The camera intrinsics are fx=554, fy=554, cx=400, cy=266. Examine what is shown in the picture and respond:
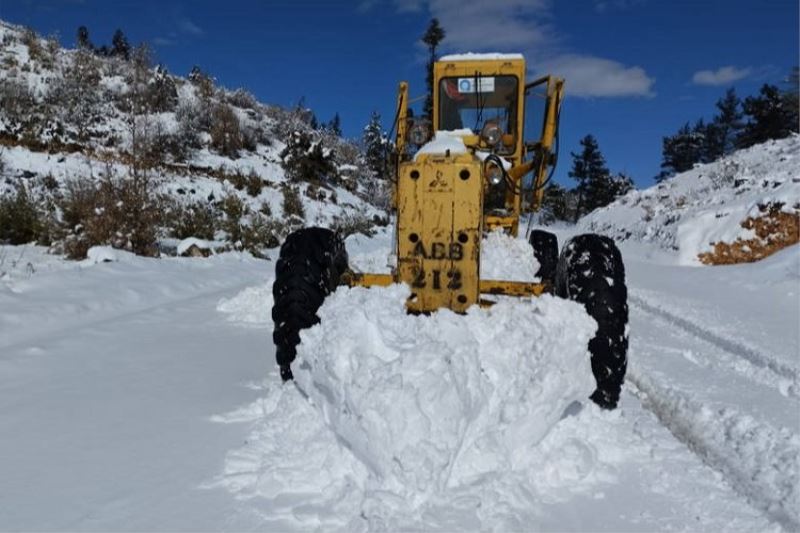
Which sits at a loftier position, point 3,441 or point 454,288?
Answer: point 454,288

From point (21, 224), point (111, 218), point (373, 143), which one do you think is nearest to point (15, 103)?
point (21, 224)

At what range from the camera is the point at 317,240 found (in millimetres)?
3479

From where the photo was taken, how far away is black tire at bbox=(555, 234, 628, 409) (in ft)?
9.71

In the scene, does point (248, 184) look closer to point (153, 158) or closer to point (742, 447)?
point (153, 158)

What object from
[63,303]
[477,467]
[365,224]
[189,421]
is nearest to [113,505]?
[189,421]

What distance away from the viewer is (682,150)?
1785 inches

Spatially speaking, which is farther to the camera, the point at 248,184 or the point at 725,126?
the point at 725,126

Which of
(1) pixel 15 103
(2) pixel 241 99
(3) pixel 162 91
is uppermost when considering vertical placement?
(2) pixel 241 99

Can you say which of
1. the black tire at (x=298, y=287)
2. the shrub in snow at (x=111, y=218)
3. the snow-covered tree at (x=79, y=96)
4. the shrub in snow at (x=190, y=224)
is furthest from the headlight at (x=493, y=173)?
the snow-covered tree at (x=79, y=96)

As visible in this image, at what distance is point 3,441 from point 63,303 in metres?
2.64

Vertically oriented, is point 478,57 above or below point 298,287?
above

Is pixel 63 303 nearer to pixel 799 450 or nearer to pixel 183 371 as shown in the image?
pixel 183 371

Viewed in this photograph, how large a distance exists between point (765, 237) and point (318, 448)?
1009cm

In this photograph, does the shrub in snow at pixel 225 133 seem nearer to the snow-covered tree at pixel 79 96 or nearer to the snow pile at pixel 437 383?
the snow-covered tree at pixel 79 96
